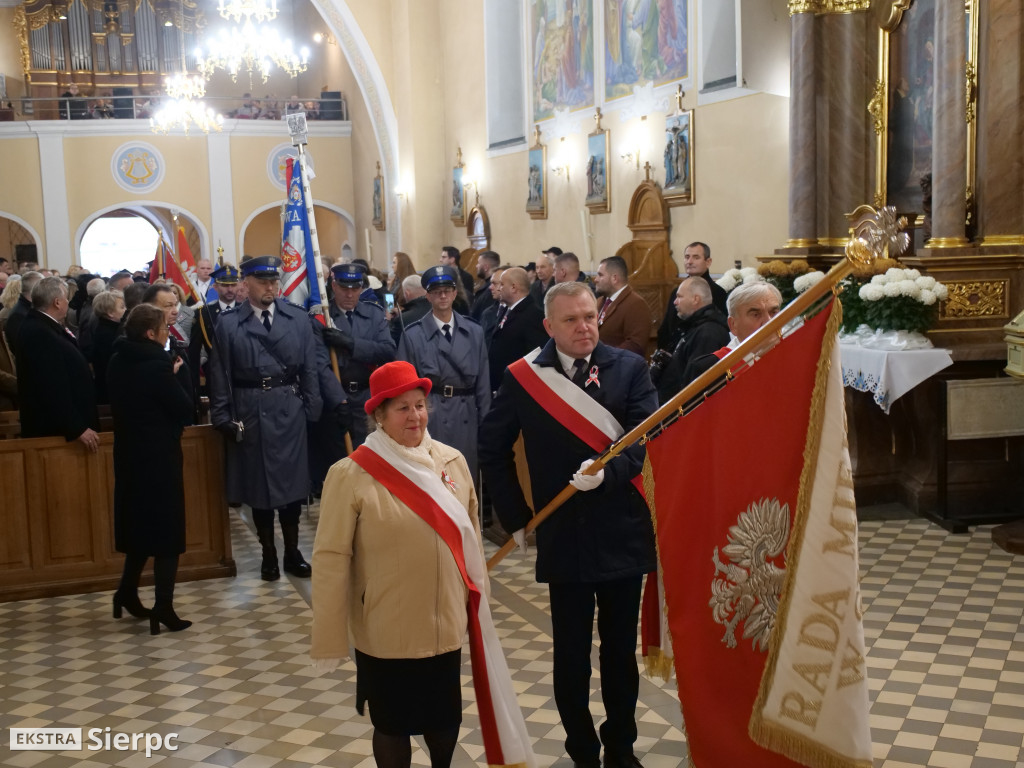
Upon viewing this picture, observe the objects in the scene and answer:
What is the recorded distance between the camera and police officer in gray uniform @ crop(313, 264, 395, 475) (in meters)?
6.91

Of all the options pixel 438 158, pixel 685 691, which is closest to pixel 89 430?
pixel 685 691

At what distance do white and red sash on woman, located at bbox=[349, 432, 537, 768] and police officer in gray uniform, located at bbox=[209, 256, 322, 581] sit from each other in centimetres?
312

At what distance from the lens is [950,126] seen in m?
7.92

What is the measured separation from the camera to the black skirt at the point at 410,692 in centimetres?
330

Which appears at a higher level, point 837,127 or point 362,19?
point 362,19

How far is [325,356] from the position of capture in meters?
6.75

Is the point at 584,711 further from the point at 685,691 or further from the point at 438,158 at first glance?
the point at 438,158

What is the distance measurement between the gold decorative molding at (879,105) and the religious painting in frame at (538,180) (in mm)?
7346

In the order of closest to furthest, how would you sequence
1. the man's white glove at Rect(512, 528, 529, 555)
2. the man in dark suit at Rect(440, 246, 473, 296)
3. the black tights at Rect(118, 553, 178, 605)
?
the man's white glove at Rect(512, 528, 529, 555), the black tights at Rect(118, 553, 178, 605), the man in dark suit at Rect(440, 246, 473, 296)

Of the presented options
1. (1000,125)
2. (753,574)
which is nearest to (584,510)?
(753,574)

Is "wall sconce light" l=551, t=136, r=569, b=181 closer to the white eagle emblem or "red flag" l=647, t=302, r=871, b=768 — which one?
"red flag" l=647, t=302, r=871, b=768

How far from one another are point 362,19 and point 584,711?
19268 mm

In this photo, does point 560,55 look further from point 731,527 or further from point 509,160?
point 731,527

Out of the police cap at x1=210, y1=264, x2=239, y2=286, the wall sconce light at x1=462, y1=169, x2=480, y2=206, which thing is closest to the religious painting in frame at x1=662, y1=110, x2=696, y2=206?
the police cap at x1=210, y1=264, x2=239, y2=286
